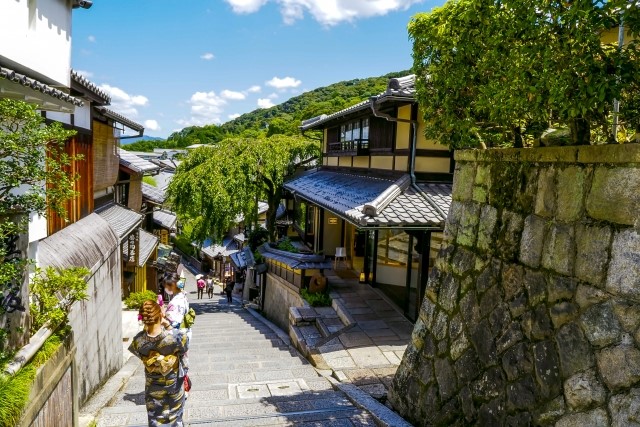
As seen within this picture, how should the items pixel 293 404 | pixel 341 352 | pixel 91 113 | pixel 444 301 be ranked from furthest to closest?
pixel 91 113
pixel 341 352
pixel 293 404
pixel 444 301

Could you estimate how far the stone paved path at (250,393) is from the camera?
248 inches

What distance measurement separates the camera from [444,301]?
609 cm

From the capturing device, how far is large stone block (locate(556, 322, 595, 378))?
149 inches

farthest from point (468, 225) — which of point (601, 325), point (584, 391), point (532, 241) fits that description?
point (584, 391)

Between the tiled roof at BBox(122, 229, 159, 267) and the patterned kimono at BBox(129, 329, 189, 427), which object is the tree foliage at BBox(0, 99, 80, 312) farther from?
the tiled roof at BBox(122, 229, 159, 267)

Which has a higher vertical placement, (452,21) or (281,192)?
(452,21)

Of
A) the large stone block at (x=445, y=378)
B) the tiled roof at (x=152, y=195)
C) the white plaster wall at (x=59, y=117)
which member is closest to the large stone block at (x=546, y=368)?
the large stone block at (x=445, y=378)

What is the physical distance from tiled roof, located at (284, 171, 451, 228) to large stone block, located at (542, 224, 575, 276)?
233 inches

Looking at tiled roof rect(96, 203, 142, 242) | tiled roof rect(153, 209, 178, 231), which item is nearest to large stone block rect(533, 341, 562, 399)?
tiled roof rect(96, 203, 142, 242)

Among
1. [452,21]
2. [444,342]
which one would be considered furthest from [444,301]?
[452,21]

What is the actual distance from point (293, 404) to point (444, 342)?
9.32ft

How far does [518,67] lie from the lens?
4543 millimetres

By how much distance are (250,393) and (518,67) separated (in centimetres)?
683

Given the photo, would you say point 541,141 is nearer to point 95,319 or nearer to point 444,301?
point 444,301
